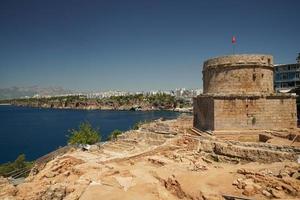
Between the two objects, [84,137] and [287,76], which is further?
[287,76]

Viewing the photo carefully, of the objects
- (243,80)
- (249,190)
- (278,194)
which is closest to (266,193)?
(278,194)

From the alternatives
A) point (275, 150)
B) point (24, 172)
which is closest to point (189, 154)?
point (275, 150)

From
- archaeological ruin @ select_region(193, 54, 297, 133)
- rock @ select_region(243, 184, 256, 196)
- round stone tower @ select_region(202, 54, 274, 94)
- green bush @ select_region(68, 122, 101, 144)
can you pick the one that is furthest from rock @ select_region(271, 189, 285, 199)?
green bush @ select_region(68, 122, 101, 144)

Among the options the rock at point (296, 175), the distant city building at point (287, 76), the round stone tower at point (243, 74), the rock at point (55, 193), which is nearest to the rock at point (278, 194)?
the rock at point (296, 175)

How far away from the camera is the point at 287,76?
179 ft

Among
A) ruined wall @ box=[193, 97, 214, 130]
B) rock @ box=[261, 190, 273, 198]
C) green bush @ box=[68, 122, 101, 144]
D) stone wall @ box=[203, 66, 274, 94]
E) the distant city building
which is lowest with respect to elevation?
green bush @ box=[68, 122, 101, 144]

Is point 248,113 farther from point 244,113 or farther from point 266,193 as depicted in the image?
point 266,193

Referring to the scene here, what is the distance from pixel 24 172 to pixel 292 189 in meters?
20.2

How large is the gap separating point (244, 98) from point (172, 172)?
996cm

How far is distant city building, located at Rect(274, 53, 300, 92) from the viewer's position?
52719 mm

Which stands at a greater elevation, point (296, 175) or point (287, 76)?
point (287, 76)

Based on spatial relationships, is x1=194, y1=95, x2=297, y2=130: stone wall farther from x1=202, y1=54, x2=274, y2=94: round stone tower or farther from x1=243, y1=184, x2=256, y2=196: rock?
x1=243, y1=184, x2=256, y2=196: rock

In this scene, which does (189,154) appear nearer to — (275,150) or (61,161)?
(275,150)

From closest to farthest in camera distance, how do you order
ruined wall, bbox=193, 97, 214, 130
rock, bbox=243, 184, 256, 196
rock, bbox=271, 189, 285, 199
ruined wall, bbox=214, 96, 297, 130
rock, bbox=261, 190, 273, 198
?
1. rock, bbox=271, 189, 285, 199
2. rock, bbox=261, 190, 273, 198
3. rock, bbox=243, 184, 256, 196
4. ruined wall, bbox=214, 96, 297, 130
5. ruined wall, bbox=193, 97, 214, 130
